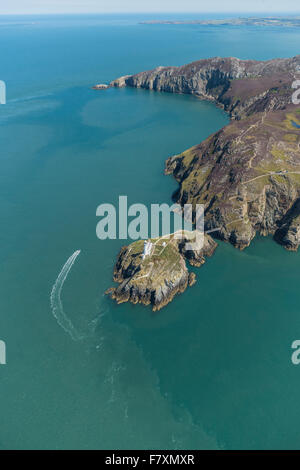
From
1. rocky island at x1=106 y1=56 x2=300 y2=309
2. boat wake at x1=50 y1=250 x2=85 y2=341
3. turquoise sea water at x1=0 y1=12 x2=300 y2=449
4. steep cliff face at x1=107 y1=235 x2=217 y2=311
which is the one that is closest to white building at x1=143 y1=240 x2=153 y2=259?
steep cliff face at x1=107 y1=235 x2=217 y2=311

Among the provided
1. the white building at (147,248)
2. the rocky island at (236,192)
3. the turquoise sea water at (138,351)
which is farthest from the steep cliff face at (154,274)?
the turquoise sea water at (138,351)

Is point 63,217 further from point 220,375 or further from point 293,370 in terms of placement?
point 293,370

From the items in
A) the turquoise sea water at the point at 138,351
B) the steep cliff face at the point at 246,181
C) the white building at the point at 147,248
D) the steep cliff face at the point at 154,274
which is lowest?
the turquoise sea water at the point at 138,351

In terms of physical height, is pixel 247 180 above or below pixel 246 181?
above

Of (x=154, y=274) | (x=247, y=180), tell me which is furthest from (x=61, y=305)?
(x=247, y=180)

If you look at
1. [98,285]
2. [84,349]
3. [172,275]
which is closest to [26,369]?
[84,349]

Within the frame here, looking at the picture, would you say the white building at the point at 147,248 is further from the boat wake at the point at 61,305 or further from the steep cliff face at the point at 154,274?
the boat wake at the point at 61,305

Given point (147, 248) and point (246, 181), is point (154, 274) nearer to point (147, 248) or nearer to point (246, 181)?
point (147, 248)
